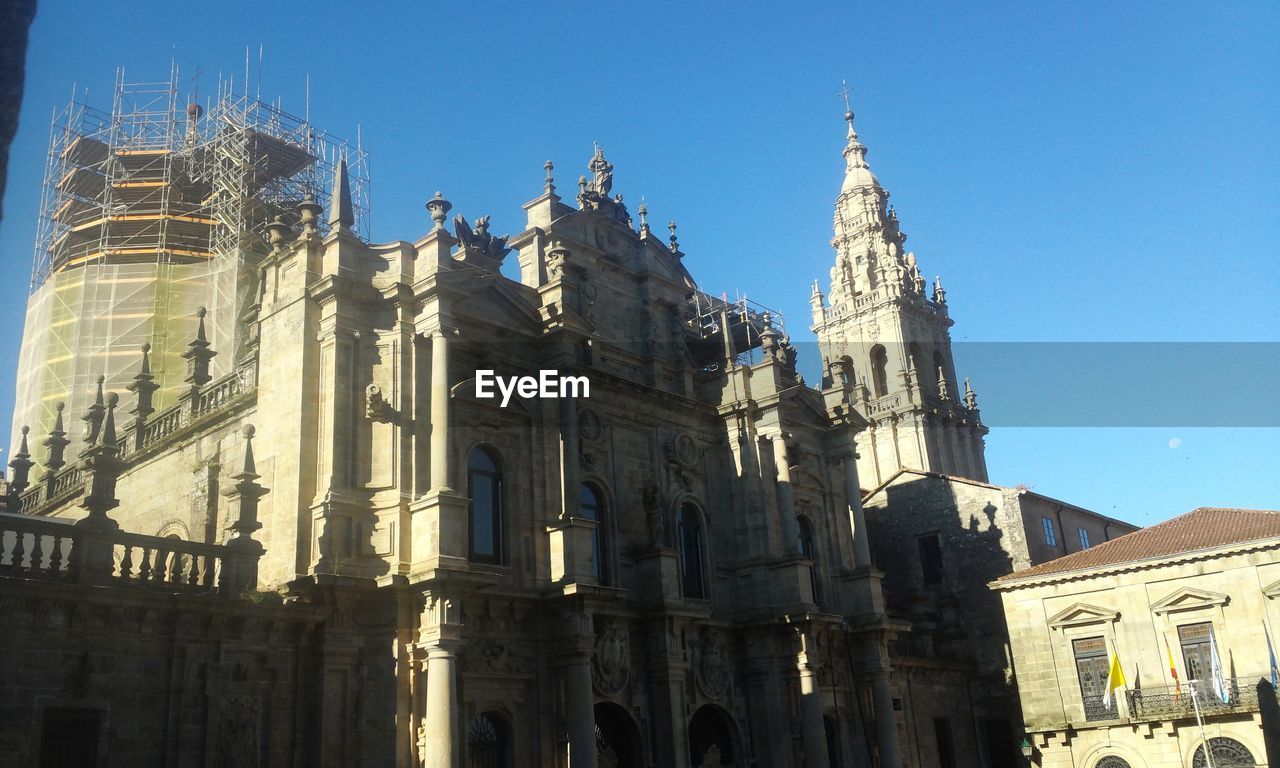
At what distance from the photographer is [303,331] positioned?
19.0 meters

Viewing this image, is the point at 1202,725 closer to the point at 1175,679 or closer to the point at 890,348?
the point at 1175,679

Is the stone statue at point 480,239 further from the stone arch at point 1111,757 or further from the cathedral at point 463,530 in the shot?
the stone arch at point 1111,757

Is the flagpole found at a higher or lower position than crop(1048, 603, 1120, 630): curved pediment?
lower

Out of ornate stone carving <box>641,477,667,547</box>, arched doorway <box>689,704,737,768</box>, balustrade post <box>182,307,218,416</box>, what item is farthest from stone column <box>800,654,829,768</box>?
balustrade post <box>182,307,218,416</box>

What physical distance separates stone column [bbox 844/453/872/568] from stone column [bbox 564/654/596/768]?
10756 mm

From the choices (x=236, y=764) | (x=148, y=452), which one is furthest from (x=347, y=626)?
(x=148, y=452)

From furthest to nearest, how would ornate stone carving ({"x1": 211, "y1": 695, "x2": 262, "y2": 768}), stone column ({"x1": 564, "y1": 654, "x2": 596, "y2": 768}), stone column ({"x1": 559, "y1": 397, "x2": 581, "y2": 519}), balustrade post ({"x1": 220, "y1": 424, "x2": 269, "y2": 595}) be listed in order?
stone column ({"x1": 559, "y1": 397, "x2": 581, "y2": 519}), stone column ({"x1": 564, "y1": 654, "x2": 596, "y2": 768}), balustrade post ({"x1": 220, "y1": 424, "x2": 269, "y2": 595}), ornate stone carving ({"x1": 211, "y1": 695, "x2": 262, "y2": 768})

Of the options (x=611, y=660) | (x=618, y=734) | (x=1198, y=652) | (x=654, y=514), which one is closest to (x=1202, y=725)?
(x=1198, y=652)

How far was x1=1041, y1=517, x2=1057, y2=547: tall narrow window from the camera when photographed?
115 feet

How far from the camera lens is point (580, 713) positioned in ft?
63.9

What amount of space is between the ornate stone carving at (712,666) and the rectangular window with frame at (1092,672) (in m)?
11.2

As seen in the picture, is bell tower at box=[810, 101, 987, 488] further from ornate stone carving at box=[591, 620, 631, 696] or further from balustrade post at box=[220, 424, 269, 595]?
balustrade post at box=[220, 424, 269, 595]

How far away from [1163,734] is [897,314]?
920 inches

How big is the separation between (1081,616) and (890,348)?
19.5 meters
